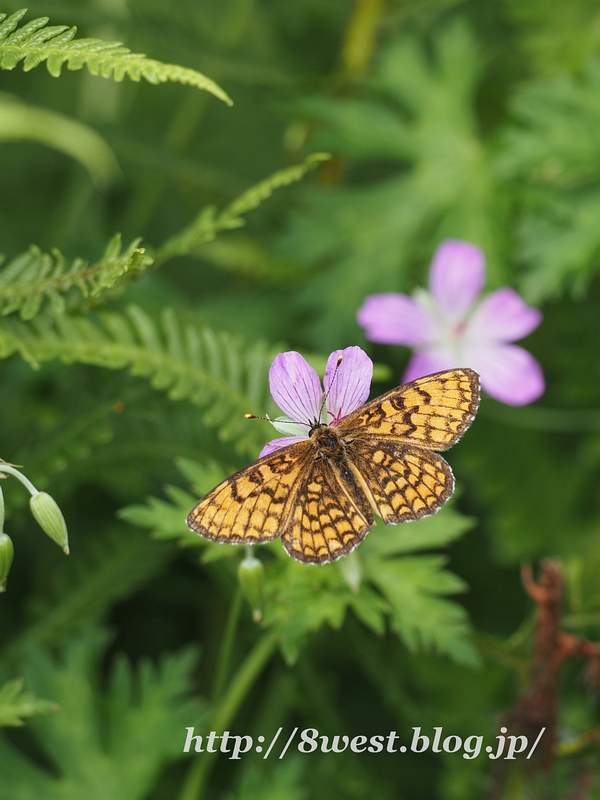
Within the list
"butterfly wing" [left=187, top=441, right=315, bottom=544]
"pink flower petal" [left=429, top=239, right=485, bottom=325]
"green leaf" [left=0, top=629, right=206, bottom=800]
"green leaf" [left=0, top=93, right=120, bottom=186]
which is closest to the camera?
"butterfly wing" [left=187, top=441, right=315, bottom=544]

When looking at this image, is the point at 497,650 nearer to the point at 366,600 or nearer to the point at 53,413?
the point at 366,600

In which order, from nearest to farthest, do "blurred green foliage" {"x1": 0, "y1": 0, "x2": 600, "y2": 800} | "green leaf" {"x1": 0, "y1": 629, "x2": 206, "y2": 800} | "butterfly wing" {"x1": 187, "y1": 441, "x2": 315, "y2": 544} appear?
"butterfly wing" {"x1": 187, "y1": 441, "x2": 315, "y2": 544}, "blurred green foliage" {"x1": 0, "y1": 0, "x2": 600, "y2": 800}, "green leaf" {"x1": 0, "y1": 629, "x2": 206, "y2": 800}

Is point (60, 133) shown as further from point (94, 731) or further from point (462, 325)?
point (94, 731)

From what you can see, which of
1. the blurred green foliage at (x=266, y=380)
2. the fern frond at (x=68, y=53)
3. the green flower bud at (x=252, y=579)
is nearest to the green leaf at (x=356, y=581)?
the blurred green foliage at (x=266, y=380)

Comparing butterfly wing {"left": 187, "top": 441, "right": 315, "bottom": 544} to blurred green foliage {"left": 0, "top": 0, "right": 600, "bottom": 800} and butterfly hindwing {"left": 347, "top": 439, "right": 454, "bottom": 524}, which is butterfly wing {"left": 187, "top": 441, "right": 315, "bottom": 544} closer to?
butterfly hindwing {"left": 347, "top": 439, "right": 454, "bottom": 524}

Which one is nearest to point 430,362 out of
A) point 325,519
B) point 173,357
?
point 173,357

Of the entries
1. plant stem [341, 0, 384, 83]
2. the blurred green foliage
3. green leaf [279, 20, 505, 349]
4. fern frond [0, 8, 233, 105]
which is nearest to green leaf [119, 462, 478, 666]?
the blurred green foliage

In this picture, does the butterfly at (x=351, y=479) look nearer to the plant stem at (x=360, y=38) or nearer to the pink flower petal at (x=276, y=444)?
the pink flower petal at (x=276, y=444)
